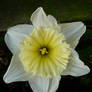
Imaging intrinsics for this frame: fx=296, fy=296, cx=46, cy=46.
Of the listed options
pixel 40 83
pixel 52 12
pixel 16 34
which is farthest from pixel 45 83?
pixel 52 12

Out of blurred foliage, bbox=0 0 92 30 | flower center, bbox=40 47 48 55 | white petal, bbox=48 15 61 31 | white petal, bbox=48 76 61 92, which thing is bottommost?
white petal, bbox=48 76 61 92

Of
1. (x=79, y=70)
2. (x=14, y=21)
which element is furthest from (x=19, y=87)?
(x=79, y=70)

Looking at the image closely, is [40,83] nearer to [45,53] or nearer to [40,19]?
[45,53]

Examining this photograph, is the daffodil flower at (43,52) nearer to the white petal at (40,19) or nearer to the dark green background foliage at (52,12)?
the white petal at (40,19)

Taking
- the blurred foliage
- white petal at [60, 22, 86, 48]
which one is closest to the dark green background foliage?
the blurred foliage

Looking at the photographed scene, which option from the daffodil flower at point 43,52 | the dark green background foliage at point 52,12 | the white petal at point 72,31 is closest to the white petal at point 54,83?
the daffodil flower at point 43,52

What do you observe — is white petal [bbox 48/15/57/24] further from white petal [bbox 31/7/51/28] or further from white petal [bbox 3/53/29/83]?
white petal [bbox 3/53/29/83]

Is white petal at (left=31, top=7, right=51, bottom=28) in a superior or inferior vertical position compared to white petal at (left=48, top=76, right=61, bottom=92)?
superior
